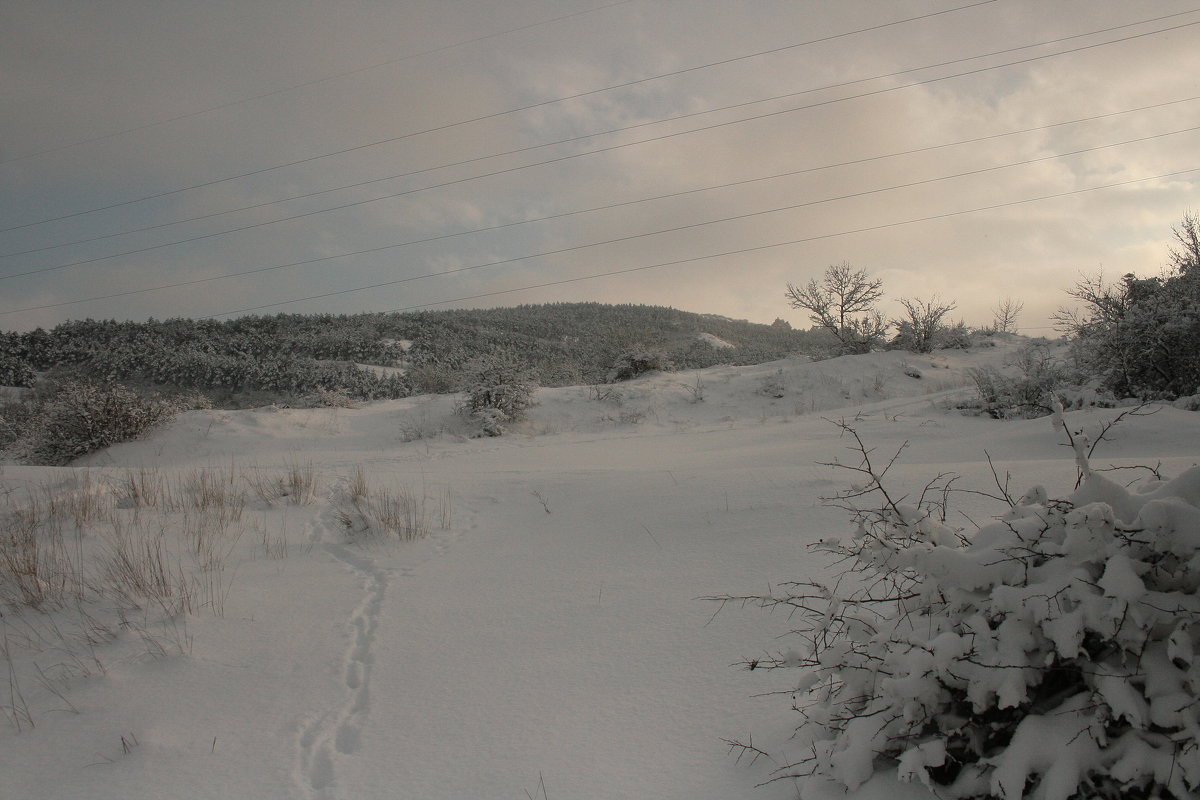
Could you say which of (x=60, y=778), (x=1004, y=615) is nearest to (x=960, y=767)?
(x=1004, y=615)

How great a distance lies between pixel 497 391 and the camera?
14.4 m

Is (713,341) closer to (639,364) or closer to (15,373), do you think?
(639,364)

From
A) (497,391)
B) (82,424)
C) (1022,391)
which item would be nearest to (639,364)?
(497,391)

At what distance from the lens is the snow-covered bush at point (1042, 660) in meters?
1.47

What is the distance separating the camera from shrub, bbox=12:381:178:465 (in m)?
12.5

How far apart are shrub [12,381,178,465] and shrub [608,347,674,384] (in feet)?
40.7

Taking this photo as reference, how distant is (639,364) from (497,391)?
6.98 metres

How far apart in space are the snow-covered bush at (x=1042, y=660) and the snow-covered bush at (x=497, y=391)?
12542 millimetres

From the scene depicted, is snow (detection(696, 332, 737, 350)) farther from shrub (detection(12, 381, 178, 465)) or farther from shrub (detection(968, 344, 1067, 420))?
shrub (detection(12, 381, 178, 465))

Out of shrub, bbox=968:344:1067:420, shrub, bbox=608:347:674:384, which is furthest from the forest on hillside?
shrub, bbox=968:344:1067:420

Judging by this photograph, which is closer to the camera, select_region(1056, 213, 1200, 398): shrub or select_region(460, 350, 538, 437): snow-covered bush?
select_region(1056, 213, 1200, 398): shrub

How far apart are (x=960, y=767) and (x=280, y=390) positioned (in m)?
25.3

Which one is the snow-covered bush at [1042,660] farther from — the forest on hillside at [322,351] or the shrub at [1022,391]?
the forest on hillside at [322,351]

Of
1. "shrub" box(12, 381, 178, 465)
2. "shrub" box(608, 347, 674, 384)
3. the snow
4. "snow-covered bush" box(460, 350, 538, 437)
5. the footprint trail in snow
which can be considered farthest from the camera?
the snow
